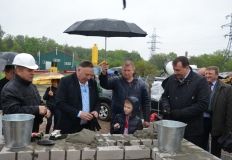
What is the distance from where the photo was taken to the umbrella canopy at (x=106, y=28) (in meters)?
5.64

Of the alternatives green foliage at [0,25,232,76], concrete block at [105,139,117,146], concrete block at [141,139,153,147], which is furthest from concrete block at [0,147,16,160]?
green foliage at [0,25,232,76]

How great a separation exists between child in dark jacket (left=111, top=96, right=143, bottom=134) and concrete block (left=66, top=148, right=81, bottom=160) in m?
1.68

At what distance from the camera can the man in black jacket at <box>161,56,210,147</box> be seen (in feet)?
14.4

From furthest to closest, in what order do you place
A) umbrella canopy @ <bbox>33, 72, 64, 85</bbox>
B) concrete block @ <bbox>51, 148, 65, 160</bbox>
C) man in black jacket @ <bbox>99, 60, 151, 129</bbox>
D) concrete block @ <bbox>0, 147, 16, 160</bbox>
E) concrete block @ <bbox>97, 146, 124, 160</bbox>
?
umbrella canopy @ <bbox>33, 72, 64, 85</bbox>, man in black jacket @ <bbox>99, 60, 151, 129</bbox>, concrete block @ <bbox>97, 146, 124, 160</bbox>, concrete block @ <bbox>51, 148, 65, 160</bbox>, concrete block @ <bbox>0, 147, 16, 160</bbox>

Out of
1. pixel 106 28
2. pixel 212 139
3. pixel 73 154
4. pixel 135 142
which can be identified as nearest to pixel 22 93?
pixel 73 154

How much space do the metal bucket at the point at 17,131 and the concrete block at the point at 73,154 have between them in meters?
0.40

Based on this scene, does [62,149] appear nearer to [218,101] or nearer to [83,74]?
[83,74]

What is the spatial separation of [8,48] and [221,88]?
63523 millimetres

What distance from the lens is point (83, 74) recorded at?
438cm

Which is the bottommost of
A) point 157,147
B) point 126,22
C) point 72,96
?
point 157,147

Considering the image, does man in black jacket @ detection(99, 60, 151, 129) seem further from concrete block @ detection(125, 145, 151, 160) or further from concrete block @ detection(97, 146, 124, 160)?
concrete block @ detection(97, 146, 124, 160)

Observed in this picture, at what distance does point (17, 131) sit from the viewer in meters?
2.89

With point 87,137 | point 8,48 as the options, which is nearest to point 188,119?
point 87,137

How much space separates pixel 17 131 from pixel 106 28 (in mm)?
3098
